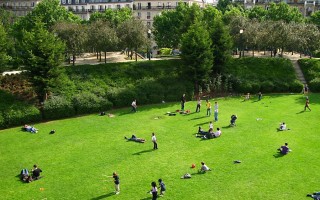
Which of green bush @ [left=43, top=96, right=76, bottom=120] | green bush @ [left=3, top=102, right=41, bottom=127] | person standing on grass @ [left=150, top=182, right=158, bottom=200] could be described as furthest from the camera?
green bush @ [left=43, top=96, right=76, bottom=120]

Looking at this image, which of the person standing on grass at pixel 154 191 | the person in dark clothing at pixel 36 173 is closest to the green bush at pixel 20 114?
the person in dark clothing at pixel 36 173

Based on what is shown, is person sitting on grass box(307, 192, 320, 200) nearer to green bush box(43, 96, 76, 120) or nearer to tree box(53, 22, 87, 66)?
green bush box(43, 96, 76, 120)

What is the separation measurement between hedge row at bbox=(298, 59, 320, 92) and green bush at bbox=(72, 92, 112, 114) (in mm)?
30011

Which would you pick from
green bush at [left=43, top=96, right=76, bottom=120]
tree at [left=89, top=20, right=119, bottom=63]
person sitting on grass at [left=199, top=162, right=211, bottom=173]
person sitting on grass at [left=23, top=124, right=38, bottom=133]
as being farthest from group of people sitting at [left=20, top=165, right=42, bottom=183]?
tree at [left=89, top=20, right=119, bottom=63]

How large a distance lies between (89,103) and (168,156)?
18123 millimetres

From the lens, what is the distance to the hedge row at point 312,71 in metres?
55.3

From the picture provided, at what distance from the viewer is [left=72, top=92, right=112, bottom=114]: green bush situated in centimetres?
4659

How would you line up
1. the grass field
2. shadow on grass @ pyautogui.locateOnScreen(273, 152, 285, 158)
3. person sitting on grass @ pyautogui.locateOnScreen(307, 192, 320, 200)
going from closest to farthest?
person sitting on grass @ pyautogui.locateOnScreen(307, 192, 320, 200) < the grass field < shadow on grass @ pyautogui.locateOnScreen(273, 152, 285, 158)

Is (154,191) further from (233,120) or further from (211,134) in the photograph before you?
(233,120)

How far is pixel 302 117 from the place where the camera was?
41.8m

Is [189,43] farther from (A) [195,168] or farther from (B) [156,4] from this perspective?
(B) [156,4]

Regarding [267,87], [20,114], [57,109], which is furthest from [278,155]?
[20,114]

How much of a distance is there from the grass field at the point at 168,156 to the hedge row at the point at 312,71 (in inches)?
401

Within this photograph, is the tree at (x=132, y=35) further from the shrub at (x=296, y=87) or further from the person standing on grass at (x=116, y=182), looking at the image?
the person standing on grass at (x=116, y=182)
